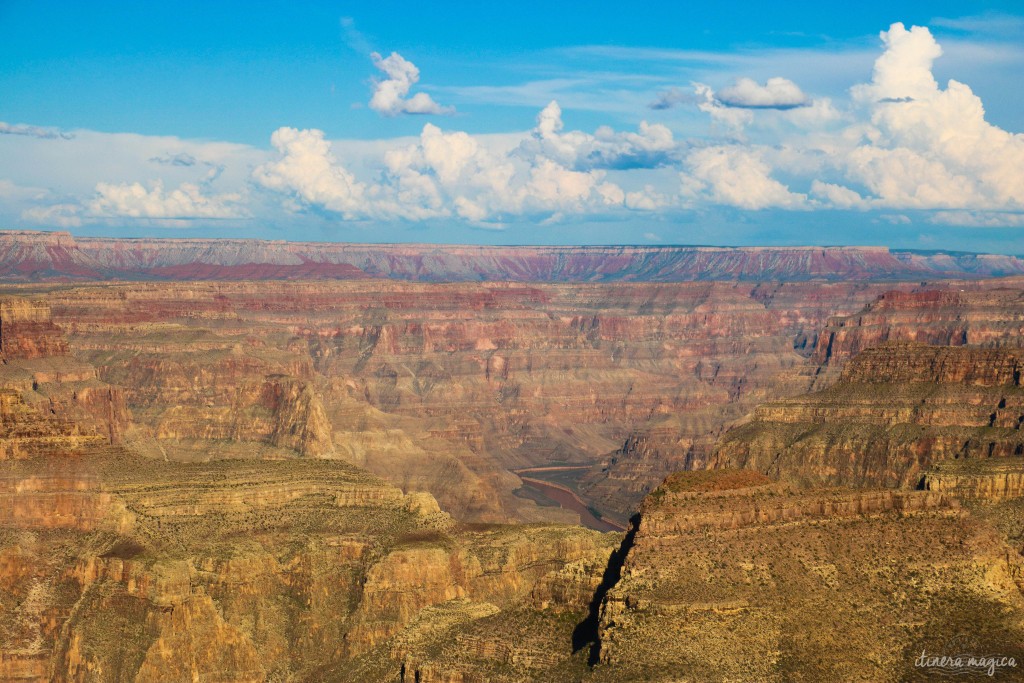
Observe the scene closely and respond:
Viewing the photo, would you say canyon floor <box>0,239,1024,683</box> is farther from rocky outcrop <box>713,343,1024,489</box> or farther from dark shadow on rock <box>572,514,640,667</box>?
rocky outcrop <box>713,343,1024,489</box>

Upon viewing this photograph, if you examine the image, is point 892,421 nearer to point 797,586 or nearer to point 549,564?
point 549,564

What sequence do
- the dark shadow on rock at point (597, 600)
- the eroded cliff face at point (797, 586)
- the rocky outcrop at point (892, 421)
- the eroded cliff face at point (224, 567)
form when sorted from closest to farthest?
the eroded cliff face at point (797, 586), the dark shadow on rock at point (597, 600), the eroded cliff face at point (224, 567), the rocky outcrop at point (892, 421)

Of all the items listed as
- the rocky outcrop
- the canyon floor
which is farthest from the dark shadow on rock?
the rocky outcrop

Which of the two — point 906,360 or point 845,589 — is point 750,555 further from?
point 906,360

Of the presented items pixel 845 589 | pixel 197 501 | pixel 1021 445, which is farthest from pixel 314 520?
pixel 1021 445

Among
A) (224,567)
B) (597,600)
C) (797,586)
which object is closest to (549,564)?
(224,567)

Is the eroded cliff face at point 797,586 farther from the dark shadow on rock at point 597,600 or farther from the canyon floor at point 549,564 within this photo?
the dark shadow on rock at point 597,600

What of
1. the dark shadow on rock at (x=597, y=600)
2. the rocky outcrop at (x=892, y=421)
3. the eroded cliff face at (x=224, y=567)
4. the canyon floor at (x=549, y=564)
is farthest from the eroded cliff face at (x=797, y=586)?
the rocky outcrop at (x=892, y=421)
